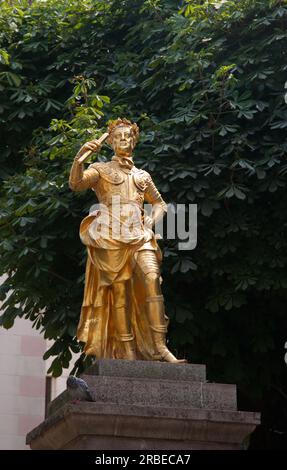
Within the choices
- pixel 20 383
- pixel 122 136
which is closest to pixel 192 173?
pixel 122 136

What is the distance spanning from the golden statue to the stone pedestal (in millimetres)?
590

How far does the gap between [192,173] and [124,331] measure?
4352 mm

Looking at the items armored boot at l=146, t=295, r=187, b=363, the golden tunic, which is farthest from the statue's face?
armored boot at l=146, t=295, r=187, b=363

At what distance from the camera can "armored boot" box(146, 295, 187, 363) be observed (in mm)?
11664

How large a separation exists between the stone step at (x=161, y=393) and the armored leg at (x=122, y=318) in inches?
A: 31.7

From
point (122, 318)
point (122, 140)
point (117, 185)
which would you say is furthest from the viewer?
point (122, 140)

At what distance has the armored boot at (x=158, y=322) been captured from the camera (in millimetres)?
11664

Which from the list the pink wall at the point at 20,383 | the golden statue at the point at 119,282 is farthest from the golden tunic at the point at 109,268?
the pink wall at the point at 20,383

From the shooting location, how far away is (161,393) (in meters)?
11.0

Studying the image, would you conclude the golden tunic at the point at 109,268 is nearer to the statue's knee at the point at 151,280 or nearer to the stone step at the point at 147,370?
the statue's knee at the point at 151,280

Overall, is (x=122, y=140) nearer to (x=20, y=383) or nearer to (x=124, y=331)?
(x=124, y=331)

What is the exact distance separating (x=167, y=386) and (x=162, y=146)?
18.2 feet

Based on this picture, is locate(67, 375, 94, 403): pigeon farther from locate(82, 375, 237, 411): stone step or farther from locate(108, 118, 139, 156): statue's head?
locate(108, 118, 139, 156): statue's head

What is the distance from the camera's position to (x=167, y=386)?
36.2 feet
